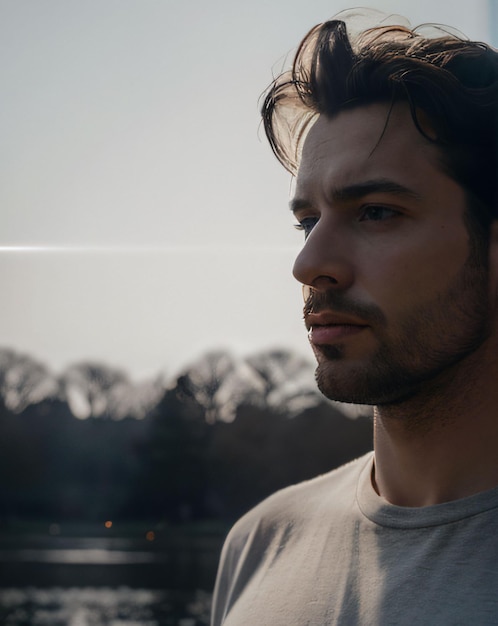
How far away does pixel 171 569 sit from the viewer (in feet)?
42.0

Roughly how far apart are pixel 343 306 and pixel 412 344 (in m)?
0.09

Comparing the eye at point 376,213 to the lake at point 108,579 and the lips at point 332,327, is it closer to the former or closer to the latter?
the lips at point 332,327

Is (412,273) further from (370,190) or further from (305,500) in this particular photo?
(305,500)

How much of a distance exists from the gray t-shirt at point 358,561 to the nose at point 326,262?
10.2 inches

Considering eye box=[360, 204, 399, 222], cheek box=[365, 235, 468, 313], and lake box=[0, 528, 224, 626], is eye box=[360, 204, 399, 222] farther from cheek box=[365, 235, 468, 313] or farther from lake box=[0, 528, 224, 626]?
lake box=[0, 528, 224, 626]

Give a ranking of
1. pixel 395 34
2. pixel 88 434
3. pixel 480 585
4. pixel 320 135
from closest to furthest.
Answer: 1. pixel 480 585
2. pixel 320 135
3. pixel 395 34
4. pixel 88 434

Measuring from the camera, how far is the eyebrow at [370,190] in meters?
0.83

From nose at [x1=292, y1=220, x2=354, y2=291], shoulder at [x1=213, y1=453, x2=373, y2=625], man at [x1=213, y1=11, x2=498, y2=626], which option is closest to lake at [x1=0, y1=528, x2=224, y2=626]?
shoulder at [x1=213, y1=453, x2=373, y2=625]

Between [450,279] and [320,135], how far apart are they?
0.86ft

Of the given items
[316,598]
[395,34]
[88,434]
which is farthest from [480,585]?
[88,434]

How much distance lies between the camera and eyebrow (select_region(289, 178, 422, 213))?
0.83 meters

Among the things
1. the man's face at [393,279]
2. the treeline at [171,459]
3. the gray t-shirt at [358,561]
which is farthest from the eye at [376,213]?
the treeline at [171,459]

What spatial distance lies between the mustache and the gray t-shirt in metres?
0.21

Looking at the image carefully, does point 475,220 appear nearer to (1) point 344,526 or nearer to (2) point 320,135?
(2) point 320,135
